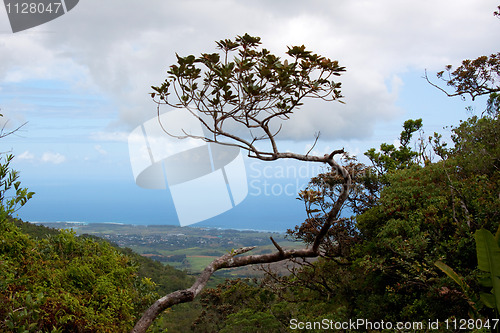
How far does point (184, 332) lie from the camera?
14758 mm

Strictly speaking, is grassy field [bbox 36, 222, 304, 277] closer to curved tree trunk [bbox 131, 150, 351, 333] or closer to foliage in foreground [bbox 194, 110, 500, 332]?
foliage in foreground [bbox 194, 110, 500, 332]

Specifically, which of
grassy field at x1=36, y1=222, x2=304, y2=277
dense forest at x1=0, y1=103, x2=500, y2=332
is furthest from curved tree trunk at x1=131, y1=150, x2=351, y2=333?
grassy field at x1=36, y1=222, x2=304, y2=277

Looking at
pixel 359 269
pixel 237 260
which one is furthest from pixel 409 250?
pixel 237 260

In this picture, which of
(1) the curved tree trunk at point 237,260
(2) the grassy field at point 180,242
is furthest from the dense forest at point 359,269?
(2) the grassy field at point 180,242

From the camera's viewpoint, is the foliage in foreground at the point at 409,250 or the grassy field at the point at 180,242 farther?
the grassy field at the point at 180,242

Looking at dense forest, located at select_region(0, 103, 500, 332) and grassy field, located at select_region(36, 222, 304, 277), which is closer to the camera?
dense forest, located at select_region(0, 103, 500, 332)

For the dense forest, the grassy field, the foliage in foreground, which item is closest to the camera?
the dense forest

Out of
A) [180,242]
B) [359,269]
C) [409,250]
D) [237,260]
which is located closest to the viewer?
[237,260]

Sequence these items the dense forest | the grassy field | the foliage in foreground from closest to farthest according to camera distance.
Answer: the dense forest → the foliage in foreground → the grassy field

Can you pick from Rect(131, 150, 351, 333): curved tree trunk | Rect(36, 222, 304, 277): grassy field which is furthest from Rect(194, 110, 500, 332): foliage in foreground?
Rect(36, 222, 304, 277): grassy field

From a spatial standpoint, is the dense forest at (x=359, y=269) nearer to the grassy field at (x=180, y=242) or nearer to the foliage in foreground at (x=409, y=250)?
the foliage in foreground at (x=409, y=250)

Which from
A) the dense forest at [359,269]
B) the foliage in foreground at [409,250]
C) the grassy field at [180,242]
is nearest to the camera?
the dense forest at [359,269]

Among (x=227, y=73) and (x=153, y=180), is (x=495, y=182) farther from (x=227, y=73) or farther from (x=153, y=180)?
(x=153, y=180)

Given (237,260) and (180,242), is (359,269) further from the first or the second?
(180,242)
